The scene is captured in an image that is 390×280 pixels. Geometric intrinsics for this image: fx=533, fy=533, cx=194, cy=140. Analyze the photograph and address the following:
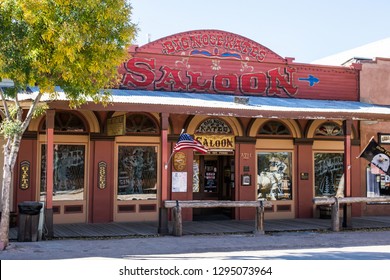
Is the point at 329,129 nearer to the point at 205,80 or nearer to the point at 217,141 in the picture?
the point at 217,141

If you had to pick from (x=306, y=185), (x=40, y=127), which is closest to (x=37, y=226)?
(x=40, y=127)

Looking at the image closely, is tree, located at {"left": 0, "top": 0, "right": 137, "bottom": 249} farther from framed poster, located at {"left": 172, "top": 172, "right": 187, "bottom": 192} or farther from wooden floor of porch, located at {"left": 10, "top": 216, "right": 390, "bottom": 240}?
framed poster, located at {"left": 172, "top": 172, "right": 187, "bottom": 192}

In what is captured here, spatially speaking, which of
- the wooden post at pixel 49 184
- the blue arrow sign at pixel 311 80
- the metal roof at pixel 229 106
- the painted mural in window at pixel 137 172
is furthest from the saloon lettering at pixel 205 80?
the wooden post at pixel 49 184

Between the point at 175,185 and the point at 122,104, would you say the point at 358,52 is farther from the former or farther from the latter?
the point at 122,104

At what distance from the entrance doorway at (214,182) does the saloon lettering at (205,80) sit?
2.40 meters

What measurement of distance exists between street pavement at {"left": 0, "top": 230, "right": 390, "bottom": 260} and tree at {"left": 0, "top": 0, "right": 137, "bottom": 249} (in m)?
1.07

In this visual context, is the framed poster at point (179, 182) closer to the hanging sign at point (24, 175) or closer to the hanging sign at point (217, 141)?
the hanging sign at point (217, 141)

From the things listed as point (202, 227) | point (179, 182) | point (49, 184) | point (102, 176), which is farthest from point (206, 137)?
point (49, 184)

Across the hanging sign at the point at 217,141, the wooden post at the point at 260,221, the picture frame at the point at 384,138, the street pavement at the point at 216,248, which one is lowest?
the street pavement at the point at 216,248

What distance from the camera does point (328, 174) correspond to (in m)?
18.8

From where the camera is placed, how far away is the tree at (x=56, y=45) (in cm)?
1073
